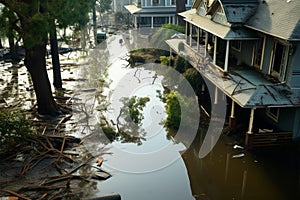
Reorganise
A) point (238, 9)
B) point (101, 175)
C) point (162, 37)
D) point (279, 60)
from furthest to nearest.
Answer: point (162, 37)
point (238, 9)
point (279, 60)
point (101, 175)

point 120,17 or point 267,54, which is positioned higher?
point 267,54

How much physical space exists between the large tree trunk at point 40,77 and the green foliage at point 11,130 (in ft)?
10.5

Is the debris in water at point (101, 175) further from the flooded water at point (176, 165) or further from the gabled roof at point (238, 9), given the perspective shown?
the gabled roof at point (238, 9)

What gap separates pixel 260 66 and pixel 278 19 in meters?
2.70

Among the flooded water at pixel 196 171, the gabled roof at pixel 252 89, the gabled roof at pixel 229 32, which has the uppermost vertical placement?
the gabled roof at pixel 229 32

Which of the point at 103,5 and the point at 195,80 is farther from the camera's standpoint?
the point at 103,5

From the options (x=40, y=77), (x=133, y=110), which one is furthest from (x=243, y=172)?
(x=40, y=77)

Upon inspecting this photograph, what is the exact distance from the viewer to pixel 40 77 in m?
16.1

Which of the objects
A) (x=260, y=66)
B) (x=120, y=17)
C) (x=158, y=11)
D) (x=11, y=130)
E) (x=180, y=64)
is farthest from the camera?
(x=120, y=17)

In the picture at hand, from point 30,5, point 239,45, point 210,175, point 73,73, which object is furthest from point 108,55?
point 210,175

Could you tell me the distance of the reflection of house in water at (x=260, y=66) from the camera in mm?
12984

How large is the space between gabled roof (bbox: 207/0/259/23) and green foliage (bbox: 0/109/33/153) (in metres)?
10.6

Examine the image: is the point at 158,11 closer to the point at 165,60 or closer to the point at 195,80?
the point at 165,60

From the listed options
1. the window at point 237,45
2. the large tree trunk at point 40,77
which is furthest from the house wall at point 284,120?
the large tree trunk at point 40,77
